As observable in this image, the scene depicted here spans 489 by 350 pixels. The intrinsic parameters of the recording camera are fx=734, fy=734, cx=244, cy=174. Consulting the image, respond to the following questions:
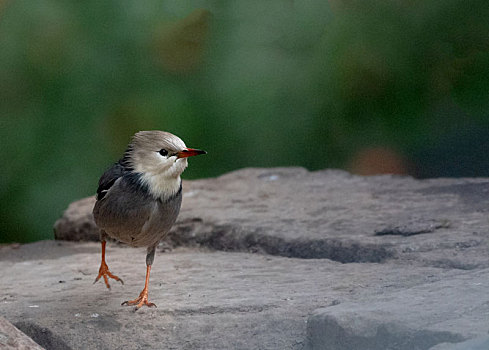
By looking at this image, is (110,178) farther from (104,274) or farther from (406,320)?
(406,320)

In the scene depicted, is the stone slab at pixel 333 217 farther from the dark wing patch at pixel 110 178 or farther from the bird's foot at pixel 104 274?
the dark wing patch at pixel 110 178

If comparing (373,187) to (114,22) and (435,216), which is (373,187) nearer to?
(435,216)

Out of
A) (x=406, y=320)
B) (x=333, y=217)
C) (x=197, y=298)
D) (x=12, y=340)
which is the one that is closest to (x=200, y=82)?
(x=333, y=217)

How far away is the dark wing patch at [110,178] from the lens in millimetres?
3546

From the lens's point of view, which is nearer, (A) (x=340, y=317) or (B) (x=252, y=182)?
(A) (x=340, y=317)

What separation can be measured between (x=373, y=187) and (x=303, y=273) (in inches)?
74.9

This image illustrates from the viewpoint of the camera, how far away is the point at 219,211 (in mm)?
5195

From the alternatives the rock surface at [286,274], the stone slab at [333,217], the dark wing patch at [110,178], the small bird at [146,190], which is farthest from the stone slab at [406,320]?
the dark wing patch at [110,178]

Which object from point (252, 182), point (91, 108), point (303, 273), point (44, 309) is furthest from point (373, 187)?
point (44, 309)

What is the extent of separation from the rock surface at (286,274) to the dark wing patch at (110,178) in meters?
0.52

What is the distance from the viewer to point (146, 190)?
11.2ft

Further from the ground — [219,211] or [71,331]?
[219,211]

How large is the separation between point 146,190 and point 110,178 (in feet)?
0.87

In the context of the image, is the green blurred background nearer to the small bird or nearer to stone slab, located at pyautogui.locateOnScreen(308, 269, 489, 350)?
the small bird
